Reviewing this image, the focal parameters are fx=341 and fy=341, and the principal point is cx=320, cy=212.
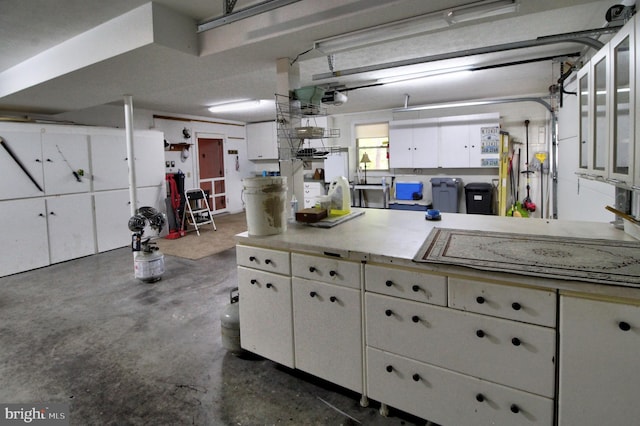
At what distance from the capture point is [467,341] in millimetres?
1546

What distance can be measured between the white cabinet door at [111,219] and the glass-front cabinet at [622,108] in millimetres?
6324

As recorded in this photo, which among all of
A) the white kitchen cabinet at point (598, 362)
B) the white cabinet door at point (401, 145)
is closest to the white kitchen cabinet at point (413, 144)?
the white cabinet door at point (401, 145)

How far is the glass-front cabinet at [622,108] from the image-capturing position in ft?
4.91

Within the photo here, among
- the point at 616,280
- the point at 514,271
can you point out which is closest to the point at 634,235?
the point at 616,280

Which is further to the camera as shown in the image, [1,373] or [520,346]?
[1,373]

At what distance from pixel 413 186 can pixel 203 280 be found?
4422mm

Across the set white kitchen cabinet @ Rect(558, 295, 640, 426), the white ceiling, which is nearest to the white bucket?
the white ceiling

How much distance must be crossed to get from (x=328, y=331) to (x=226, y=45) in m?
2.30

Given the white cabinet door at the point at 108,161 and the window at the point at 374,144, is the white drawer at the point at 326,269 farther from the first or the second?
the window at the point at 374,144

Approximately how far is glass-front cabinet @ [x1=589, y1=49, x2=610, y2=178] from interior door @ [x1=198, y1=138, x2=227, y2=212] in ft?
24.8

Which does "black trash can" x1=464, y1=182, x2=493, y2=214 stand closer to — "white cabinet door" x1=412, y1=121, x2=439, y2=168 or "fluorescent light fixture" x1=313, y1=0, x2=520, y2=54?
"white cabinet door" x1=412, y1=121, x2=439, y2=168

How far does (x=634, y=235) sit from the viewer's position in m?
1.79

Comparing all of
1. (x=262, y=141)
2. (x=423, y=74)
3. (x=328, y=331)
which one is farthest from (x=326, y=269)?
(x=262, y=141)

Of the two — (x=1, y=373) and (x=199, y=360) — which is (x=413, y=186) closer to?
(x=199, y=360)
